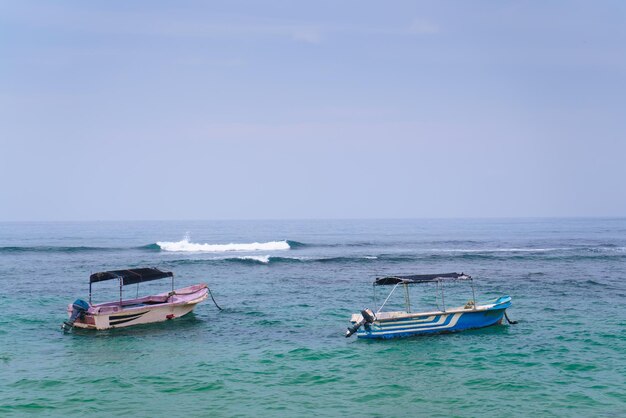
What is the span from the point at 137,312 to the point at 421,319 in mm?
13436

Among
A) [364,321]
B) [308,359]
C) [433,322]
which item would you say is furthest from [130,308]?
[433,322]

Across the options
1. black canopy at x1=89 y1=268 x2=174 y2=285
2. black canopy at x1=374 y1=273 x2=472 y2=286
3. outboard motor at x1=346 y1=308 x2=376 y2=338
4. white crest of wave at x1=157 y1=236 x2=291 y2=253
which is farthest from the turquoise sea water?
white crest of wave at x1=157 y1=236 x2=291 y2=253

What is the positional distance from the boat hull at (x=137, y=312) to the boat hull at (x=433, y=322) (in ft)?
31.9

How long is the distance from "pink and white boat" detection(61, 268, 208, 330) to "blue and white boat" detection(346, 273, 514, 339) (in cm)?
925

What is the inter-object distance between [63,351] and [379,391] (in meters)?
13.0

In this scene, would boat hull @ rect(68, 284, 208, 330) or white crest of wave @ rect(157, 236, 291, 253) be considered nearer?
boat hull @ rect(68, 284, 208, 330)

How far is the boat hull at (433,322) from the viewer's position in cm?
2309

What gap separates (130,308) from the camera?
26672 mm

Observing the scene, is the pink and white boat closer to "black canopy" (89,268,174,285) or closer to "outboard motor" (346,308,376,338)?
"black canopy" (89,268,174,285)

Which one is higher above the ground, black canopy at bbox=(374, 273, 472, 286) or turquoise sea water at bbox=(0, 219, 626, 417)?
black canopy at bbox=(374, 273, 472, 286)

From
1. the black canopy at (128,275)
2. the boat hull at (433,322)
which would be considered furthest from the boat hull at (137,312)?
the boat hull at (433,322)

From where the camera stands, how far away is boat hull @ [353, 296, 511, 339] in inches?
909

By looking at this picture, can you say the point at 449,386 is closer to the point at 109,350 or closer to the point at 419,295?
the point at 109,350

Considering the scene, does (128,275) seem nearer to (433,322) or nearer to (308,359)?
(308,359)
